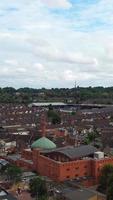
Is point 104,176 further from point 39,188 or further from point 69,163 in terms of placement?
point 39,188

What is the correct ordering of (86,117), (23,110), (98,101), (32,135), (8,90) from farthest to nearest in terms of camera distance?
(8,90) → (98,101) → (23,110) → (86,117) → (32,135)

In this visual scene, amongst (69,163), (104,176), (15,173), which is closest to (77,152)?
(69,163)

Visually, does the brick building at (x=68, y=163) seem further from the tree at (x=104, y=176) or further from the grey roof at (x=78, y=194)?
the grey roof at (x=78, y=194)

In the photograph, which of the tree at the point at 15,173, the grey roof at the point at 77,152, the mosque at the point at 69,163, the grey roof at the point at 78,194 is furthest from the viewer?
the grey roof at the point at 77,152

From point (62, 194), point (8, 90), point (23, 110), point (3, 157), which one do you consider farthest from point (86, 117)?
point (8, 90)

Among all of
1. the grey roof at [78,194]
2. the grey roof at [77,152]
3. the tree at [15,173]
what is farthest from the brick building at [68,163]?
the grey roof at [78,194]

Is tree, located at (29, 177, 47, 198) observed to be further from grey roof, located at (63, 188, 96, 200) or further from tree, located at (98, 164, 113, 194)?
tree, located at (98, 164, 113, 194)

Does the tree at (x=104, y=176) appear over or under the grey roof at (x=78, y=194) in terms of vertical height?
over

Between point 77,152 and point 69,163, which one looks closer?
point 69,163

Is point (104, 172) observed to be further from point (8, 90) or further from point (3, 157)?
point (8, 90)

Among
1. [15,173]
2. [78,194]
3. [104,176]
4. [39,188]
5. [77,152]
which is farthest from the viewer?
[77,152]

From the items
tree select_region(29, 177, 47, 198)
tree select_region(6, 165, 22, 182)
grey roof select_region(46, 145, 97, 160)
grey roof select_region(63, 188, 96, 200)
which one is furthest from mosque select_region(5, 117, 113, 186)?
tree select_region(29, 177, 47, 198)
